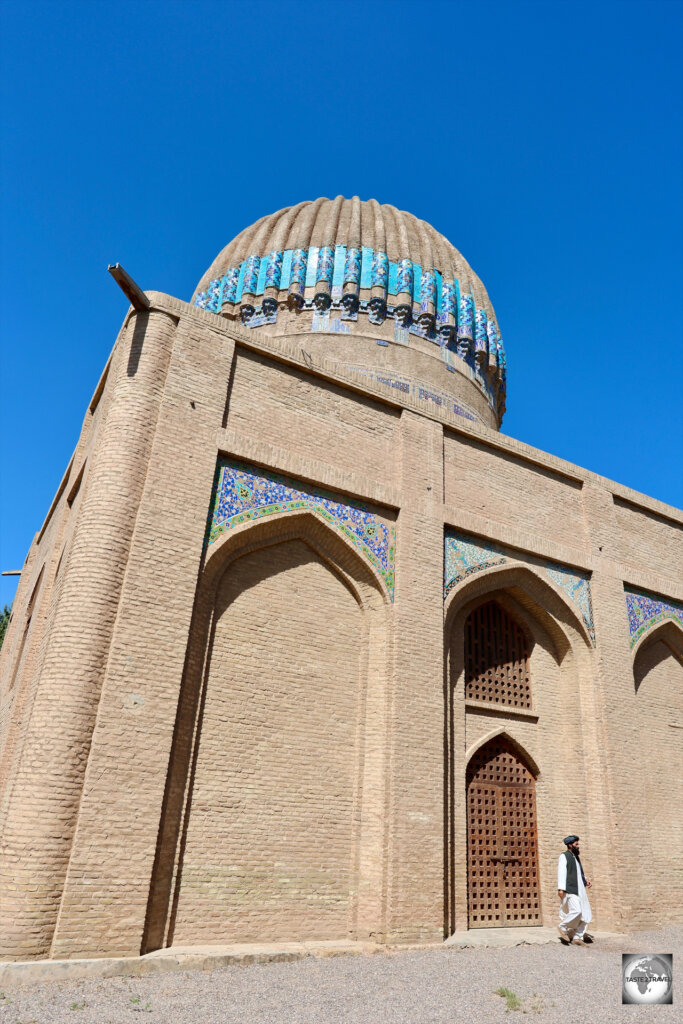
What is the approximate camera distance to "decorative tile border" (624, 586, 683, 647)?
9.09m

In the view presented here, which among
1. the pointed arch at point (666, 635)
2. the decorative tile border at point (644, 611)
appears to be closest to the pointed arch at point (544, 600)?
the decorative tile border at point (644, 611)

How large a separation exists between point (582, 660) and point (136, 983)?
18.7ft

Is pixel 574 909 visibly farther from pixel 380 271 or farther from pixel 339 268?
pixel 339 268

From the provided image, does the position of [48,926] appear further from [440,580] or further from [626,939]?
[626,939]

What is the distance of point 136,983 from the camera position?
454cm

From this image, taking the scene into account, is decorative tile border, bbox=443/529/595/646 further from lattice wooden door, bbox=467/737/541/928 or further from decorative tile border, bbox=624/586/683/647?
lattice wooden door, bbox=467/737/541/928

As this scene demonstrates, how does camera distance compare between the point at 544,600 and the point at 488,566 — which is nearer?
the point at 488,566

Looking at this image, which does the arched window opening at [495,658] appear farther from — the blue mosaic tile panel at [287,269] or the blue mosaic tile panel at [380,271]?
the blue mosaic tile panel at [287,269]

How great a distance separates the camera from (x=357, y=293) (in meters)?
11.7

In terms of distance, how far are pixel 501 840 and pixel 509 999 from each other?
313 cm

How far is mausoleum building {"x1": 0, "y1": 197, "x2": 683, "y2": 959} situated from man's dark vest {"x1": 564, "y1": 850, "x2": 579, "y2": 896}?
0.85 m

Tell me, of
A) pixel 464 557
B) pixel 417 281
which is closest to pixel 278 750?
pixel 464 557

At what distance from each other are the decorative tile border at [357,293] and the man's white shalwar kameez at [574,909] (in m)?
7.75

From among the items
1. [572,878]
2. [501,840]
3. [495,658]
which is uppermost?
[495,658]
